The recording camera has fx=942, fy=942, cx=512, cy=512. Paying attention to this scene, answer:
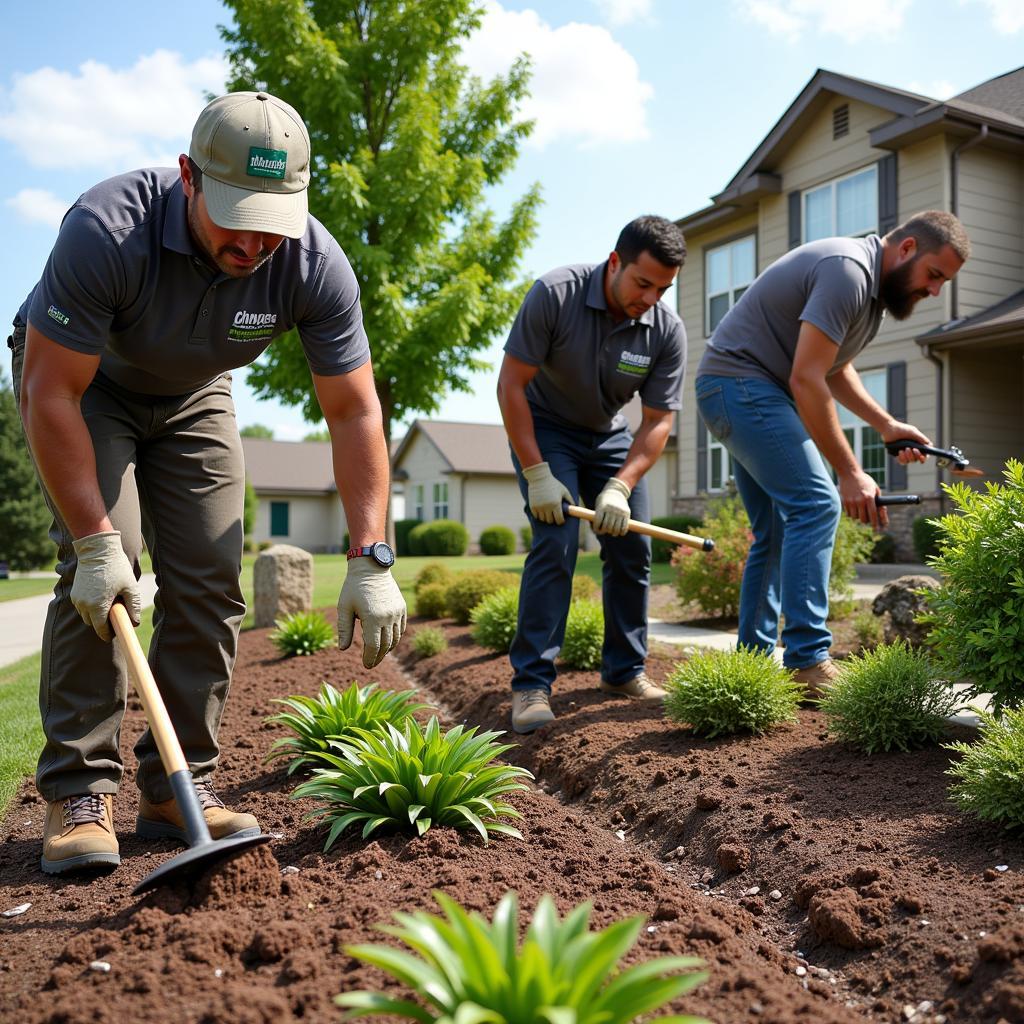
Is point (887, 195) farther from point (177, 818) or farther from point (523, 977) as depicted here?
point (523, 977)

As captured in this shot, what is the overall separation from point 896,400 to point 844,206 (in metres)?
3.11

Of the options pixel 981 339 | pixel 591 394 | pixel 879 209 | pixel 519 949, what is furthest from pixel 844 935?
pixel 879 209

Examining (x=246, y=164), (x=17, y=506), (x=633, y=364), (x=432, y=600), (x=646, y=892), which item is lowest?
(x=646, y=892)

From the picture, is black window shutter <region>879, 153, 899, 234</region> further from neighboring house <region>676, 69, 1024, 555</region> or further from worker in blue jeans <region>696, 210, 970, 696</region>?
worker in blue jeans <region>696, 210, 970, 696</region>

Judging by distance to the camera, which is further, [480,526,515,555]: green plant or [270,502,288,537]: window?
[270,502,288,537]: window

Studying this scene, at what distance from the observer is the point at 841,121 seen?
546 inches

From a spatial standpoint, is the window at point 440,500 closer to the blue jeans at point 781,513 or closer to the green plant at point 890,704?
the blue jeans at point 781,513

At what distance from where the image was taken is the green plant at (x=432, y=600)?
340 inches

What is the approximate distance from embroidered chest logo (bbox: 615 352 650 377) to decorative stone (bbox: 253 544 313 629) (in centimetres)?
491

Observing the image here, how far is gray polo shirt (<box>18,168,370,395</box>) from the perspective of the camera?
2.38 metres

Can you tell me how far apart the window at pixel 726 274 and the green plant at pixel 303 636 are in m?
10.5

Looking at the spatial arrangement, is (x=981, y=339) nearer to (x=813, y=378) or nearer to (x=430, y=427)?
(x=813, y=378)

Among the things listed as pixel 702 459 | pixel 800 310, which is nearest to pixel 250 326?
pixel 800 310

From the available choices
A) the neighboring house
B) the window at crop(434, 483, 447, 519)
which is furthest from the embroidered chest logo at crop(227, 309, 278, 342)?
the window at crop(434, 483, 447, 519)
